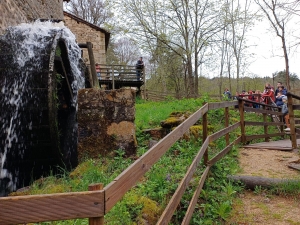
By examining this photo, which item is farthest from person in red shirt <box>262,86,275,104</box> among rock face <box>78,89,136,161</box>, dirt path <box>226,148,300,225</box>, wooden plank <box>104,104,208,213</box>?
wooden plank <box>104,104,208,213</box>

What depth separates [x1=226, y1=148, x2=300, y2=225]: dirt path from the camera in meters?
2.96

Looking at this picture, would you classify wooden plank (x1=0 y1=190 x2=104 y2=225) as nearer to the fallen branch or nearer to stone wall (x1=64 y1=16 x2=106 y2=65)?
the fallen branch

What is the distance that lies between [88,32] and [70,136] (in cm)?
1598

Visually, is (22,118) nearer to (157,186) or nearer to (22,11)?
(157,186)

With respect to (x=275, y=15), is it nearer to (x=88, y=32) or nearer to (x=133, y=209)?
(x=88, y=32)

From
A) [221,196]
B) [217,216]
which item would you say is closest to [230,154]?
[221,196]

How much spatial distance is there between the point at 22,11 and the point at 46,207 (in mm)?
8026

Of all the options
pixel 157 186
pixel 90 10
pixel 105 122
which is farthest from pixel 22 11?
pixel 90 10

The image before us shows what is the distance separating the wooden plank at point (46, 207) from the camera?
3.15 ft

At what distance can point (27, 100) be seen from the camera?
4824 millimetres

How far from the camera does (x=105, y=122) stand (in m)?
4.58

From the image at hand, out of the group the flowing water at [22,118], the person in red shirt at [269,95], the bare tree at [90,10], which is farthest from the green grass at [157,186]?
the bare tree at [90,10]

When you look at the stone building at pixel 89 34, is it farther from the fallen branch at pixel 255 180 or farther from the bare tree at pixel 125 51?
the fallen branch at pixel 255 180

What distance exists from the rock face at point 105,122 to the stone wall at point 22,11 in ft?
10.4
